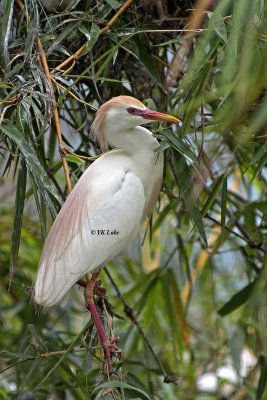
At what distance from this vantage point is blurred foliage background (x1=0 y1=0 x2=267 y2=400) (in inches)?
62.7

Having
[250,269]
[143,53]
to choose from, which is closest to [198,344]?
[250,269]

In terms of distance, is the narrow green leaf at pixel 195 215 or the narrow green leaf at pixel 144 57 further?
the narrow green leaf at pixel 144 57

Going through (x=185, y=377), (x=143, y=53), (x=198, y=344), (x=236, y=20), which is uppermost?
(x=236, y=20)

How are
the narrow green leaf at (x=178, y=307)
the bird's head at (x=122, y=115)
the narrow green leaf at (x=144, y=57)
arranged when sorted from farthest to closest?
1. the narrow green leaf at (x=178, y=307)
2. the narrow green leaf at (x=144, y=57)
3. the bird's head at (x=122, y=115)

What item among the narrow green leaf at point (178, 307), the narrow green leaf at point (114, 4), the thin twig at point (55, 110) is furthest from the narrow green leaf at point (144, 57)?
the narrow green leaf at point (178, 307)

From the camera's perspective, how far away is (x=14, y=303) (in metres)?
3.11

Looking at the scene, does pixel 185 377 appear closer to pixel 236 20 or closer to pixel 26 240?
pixel 26 240

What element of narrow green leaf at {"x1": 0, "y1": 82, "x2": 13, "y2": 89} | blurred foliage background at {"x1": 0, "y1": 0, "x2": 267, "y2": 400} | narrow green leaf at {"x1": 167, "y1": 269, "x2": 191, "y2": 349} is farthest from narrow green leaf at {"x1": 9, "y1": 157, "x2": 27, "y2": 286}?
narrow green leaf at {"x1": 167, "y1": 269, "x2": 191, "y2": 349}

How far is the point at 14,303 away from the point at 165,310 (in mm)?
564

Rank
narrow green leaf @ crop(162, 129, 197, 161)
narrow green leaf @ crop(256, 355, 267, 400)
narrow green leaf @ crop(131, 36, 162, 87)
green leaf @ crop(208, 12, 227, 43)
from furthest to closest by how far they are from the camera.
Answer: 1. narrow green leaf @ crop(256, 355, 267, 400)
2. narrow green leaf @ crop(131, 36, 162, 87)
3. narrow green leaf @ crop(162, 129, 197, 161)
4. green leaf @ crop(208, 12, 227, 43)

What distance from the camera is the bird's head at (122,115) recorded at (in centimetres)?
179

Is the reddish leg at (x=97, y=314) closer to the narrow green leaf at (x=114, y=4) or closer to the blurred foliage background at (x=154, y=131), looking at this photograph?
the blurred foliage background at (x=154, y=131)

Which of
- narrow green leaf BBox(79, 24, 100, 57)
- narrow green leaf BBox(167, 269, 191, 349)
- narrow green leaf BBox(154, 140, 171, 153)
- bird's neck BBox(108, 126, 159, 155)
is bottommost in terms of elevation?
narrow green leaf BBox(167, 269, 191, 349)

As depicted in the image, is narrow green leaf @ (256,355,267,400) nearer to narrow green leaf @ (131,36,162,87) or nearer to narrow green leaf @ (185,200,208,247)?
narrow green leaf @ (185,200,208,247)
